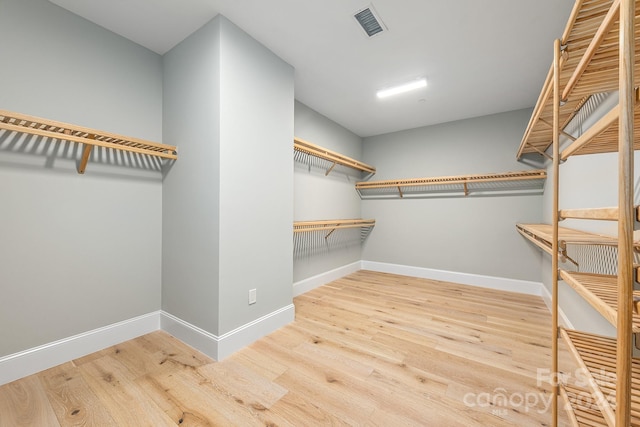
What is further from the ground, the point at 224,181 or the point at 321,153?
the point at 321,153

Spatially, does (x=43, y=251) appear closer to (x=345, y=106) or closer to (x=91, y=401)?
(x=91, y=401)

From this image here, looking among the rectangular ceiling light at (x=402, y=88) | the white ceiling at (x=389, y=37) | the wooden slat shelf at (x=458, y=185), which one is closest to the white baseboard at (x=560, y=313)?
the wooden slat shelf at (x=458, y=185)

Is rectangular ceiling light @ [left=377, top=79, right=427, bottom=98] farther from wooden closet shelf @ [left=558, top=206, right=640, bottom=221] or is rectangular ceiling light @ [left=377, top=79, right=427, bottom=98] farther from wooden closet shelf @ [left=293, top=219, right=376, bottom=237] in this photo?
wooden closet shelf @ [left=558, top=206, right=640, bottom=221]

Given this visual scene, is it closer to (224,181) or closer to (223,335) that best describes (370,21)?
(224,181)

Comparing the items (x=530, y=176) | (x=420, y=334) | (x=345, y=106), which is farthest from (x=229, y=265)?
(x=530, y=176)

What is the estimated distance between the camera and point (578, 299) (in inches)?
69.2

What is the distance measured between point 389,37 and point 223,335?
245cm

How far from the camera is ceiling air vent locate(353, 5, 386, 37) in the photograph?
163cm

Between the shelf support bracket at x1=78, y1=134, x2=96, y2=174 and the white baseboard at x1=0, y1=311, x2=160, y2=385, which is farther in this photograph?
the shelf support bracket at x1=78, y1=134, x2=96, y2=174

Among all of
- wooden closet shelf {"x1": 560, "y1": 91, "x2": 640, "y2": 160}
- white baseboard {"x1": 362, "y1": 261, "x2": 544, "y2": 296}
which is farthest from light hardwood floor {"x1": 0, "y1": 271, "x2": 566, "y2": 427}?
wooden closet shelf {"x1": 560, "y1": 91, "x2": 640, "y2": 160}

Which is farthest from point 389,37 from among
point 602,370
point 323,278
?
point 323,278

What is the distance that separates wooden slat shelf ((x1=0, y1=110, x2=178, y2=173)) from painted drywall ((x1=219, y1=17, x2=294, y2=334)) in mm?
564

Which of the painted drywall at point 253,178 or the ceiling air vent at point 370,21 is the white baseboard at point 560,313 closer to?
the painted drywall at point 253,178

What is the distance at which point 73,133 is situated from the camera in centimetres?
151
